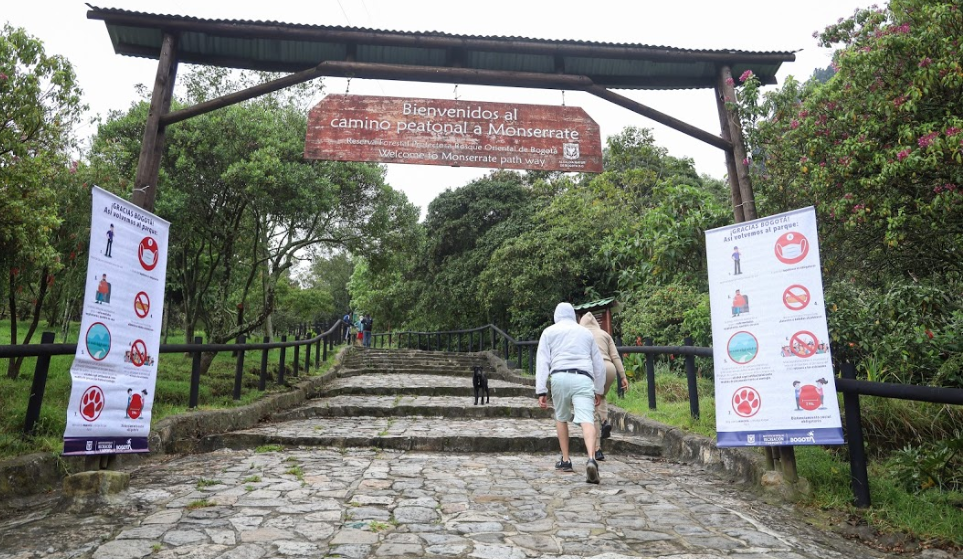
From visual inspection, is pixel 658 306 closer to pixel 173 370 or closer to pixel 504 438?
pixel 504 438

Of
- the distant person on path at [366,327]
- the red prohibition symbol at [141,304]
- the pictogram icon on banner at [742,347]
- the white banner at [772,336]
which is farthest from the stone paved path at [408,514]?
the distant person on path at [366,327]

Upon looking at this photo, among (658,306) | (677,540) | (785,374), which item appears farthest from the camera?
(658,306)

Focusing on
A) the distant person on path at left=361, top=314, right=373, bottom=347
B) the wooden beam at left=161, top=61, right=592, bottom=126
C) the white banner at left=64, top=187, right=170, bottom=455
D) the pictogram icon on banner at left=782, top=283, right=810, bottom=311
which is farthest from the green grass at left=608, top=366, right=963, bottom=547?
the distant person on path at left=361, top=314, right=373, bottom=347

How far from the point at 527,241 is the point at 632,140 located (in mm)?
7306

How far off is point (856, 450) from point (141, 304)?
5.11 metres

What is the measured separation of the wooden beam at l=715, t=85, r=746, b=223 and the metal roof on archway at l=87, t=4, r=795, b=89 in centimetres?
32

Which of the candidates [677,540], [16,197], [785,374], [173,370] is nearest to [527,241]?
[173,370]

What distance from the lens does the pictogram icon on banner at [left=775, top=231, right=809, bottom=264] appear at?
4443mm

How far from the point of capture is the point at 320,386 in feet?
38.3

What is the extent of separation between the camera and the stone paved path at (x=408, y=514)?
3252mm

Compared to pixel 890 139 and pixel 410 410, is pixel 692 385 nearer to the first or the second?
pixel 890 139

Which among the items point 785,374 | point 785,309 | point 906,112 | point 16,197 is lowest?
point 785,374

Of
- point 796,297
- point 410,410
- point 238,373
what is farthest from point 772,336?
point 238,373

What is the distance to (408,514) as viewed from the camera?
13.0 ft
